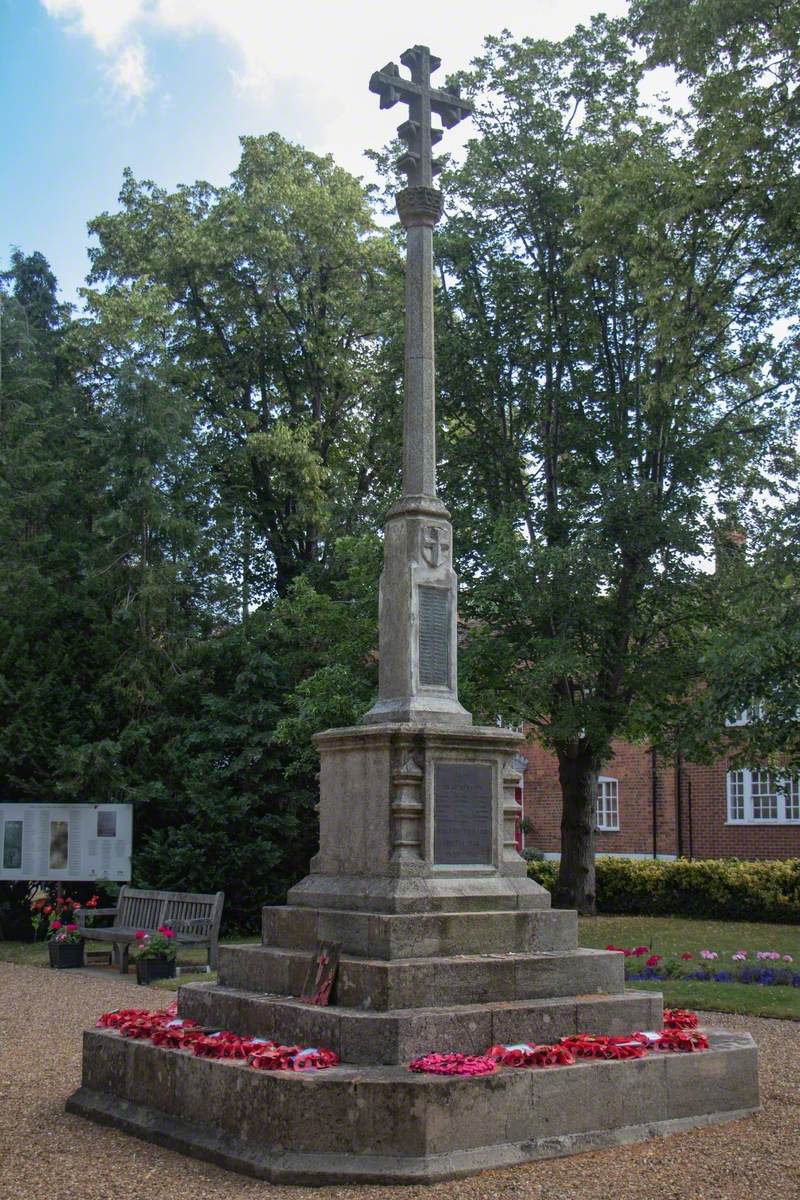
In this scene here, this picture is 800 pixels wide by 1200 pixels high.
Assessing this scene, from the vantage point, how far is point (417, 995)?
24.3ft

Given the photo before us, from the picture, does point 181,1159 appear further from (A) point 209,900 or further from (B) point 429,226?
(A) point 209,900

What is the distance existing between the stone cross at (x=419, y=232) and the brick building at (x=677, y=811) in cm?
1940

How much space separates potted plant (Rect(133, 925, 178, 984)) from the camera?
1537 cm

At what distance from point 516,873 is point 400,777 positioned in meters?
1.15

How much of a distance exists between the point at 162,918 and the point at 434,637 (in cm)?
996

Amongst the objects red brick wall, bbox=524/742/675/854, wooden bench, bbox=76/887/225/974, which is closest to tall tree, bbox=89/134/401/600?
red brick wall, bbox=524/742/675/854

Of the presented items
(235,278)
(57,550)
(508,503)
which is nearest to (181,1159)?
(508,503)

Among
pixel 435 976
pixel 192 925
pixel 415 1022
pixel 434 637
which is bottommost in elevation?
pixel 192 925

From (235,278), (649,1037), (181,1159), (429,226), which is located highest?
(235,278)

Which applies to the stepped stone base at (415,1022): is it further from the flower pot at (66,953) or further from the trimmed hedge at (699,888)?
the trimmed hedge at (699,888)

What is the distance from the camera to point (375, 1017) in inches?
280

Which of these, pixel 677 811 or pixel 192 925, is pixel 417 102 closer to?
pixel 192 925

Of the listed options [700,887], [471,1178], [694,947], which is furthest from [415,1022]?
[700,887]

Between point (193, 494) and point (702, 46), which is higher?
point (702, 46)
